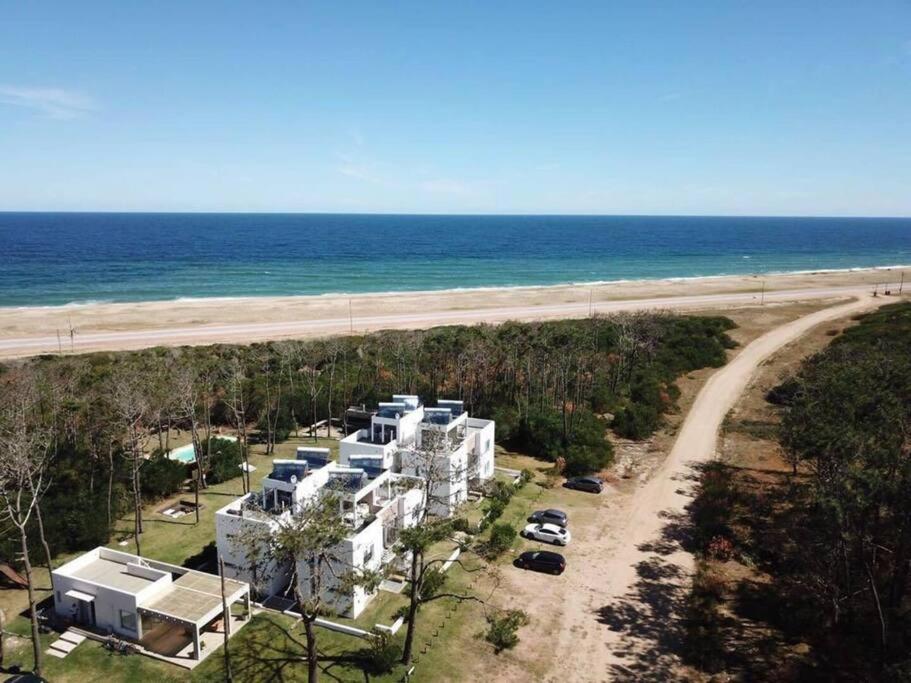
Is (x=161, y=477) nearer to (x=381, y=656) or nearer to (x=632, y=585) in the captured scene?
(x=381, y=656)

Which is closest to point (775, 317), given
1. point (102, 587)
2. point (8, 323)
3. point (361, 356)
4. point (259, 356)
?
point (361, 356)

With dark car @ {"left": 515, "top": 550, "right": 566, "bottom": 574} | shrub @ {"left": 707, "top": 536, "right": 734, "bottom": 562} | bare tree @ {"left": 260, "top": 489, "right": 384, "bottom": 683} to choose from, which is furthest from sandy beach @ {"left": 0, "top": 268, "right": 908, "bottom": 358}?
shrub @ {"left": 707, "top": 536, "right": 734, "bottom": 562}

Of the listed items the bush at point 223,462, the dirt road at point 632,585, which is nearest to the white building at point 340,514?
the dirt road at point 632,585

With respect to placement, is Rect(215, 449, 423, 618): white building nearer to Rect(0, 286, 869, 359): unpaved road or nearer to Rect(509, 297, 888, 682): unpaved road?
Rect(509, 297, 888, 682): unpaved road

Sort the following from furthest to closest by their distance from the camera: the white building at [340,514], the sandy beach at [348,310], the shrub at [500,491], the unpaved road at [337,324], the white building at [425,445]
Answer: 1. the sandy beach at [348,310]
2. the unpaved road at [337,324]
3. the shrub at [500,491]
4. the white building at [425,445]
5. the white building at [340,514]

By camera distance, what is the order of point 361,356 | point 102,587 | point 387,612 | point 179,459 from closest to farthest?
point 102,587
point 387,612
point 179,459
point 361,356

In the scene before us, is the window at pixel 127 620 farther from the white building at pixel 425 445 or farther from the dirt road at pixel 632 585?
the dirt road at pixel 632 585

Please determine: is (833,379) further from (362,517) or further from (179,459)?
(179,459)
